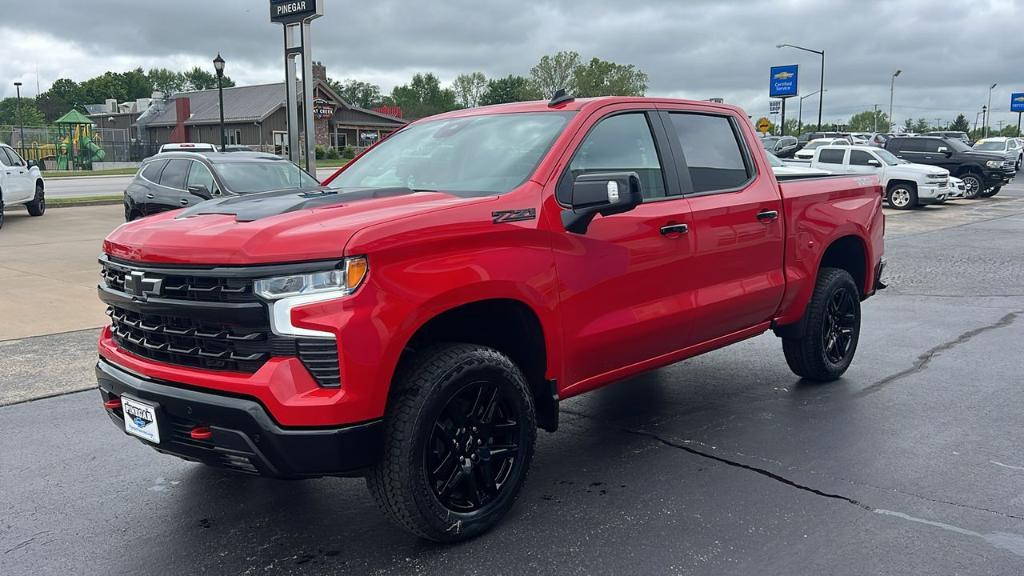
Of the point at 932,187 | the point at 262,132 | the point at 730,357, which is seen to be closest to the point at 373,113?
the point at 262,132

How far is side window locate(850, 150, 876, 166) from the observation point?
79.8 ft

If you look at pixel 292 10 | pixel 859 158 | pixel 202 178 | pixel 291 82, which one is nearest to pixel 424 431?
pixel 202 178

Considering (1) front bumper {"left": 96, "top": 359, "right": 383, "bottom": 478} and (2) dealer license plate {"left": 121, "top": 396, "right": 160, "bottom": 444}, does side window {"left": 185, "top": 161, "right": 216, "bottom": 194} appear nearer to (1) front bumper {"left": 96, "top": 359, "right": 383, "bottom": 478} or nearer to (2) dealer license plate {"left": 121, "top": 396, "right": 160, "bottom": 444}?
(2) dealer license plate {"left": 121, "top": 396, "right": 160, "bottom": 444}

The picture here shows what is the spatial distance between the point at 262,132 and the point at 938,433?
62342mm

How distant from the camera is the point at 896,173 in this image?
80.2 ft

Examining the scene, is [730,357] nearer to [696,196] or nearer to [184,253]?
[696,196]

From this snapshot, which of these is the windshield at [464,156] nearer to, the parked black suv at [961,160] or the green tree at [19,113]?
the parked black suv at [961,160]

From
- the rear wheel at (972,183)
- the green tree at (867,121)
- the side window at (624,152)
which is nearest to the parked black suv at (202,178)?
the side window at (624,152)

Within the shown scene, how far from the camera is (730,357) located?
23.5 feet

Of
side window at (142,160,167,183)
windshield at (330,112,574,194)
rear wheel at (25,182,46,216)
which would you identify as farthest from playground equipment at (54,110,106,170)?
windshield at (330,112,574,194)

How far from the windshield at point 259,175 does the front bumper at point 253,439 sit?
31.8ft

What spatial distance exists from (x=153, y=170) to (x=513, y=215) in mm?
12438

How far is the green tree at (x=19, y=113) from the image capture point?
100 m

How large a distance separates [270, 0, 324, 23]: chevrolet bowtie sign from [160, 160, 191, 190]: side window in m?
4.83
